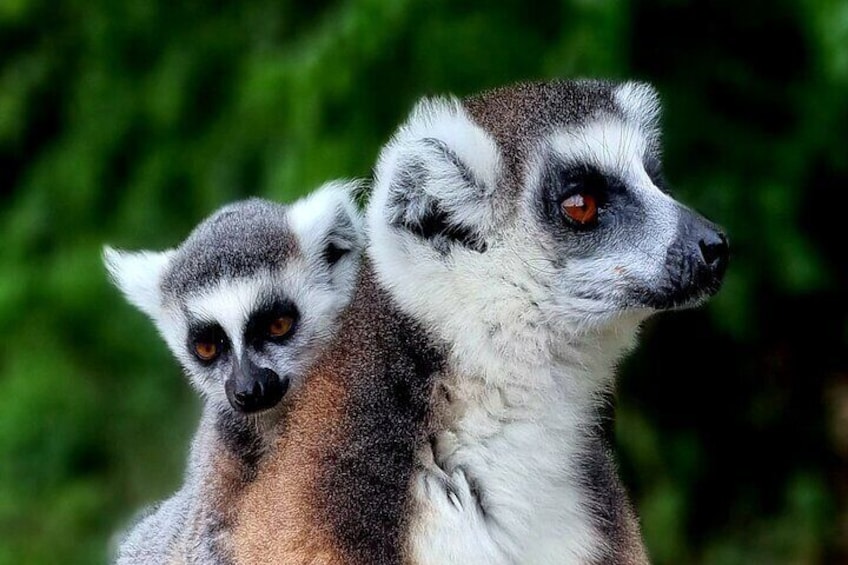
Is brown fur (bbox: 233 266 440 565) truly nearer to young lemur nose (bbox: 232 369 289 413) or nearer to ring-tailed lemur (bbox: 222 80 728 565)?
ring-tailed lemur (bbox: 222 80 728 565)

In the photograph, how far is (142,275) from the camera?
377cm

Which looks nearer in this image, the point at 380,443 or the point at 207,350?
the point at 380,443

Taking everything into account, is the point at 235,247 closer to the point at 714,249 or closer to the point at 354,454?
the point at 354,454

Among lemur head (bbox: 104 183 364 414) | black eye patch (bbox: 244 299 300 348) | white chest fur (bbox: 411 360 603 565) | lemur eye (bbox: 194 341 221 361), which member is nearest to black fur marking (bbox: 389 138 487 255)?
white chest fur (bbox: 411 360 603 565)

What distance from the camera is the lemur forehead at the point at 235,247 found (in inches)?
131

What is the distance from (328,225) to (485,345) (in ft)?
3.73

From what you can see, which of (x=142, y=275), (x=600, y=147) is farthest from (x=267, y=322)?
(x=600, y=147)

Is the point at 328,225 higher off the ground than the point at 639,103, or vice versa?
the point at 328,225

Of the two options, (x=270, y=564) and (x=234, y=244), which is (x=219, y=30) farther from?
(x=270, y=564)

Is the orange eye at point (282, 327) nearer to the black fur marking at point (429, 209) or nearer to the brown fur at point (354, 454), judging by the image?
the brown fur at point (354, 454)

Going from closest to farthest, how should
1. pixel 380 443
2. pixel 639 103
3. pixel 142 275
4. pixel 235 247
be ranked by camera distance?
pixel 380 443
pixel 639 103
pixel 235 247
pixel 142 275

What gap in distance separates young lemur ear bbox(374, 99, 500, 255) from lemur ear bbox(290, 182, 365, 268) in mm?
818

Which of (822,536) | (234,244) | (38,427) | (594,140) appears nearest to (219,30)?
(38,427)

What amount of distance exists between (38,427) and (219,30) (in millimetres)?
1977
